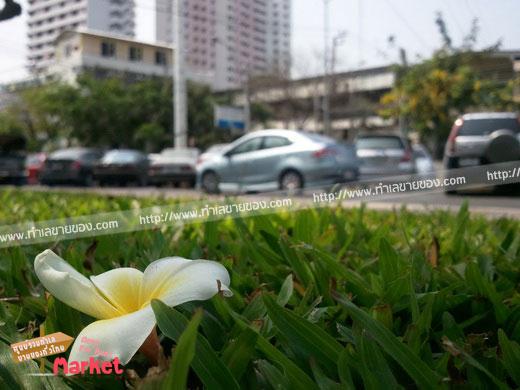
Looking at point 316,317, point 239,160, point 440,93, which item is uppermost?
point 440,93

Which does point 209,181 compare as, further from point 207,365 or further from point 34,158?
point 34,158

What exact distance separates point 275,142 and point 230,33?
236 mm

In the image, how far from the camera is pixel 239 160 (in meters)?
0.99

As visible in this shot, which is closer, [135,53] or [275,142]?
[135,53]

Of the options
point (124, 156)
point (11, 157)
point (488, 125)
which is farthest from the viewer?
point (11, 157)

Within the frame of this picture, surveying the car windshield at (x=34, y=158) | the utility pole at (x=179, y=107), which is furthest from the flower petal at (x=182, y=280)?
the car windshield at (x=34, y=158)

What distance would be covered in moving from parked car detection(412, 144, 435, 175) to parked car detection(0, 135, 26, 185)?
77 centimetres

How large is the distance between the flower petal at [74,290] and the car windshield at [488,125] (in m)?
0.52

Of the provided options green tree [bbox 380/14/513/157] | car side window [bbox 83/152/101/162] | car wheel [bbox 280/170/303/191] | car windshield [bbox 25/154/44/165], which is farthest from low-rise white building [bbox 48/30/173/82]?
car windshield [bbox 25/154/44/165]

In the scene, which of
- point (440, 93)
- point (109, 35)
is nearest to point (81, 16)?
point (109, 35)

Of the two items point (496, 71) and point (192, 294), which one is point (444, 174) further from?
point (192, 294)

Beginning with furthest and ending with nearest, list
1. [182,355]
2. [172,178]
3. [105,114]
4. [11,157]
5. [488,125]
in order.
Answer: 1. [11,157]
2. [172,178]
3. [105,114]
4. [488,125]
5. [182,355]

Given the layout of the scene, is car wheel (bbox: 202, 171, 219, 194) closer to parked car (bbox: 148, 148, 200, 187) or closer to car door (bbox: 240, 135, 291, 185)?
parked car (bbox: 148, 148, 200, 187)

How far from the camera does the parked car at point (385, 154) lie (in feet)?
3.06
